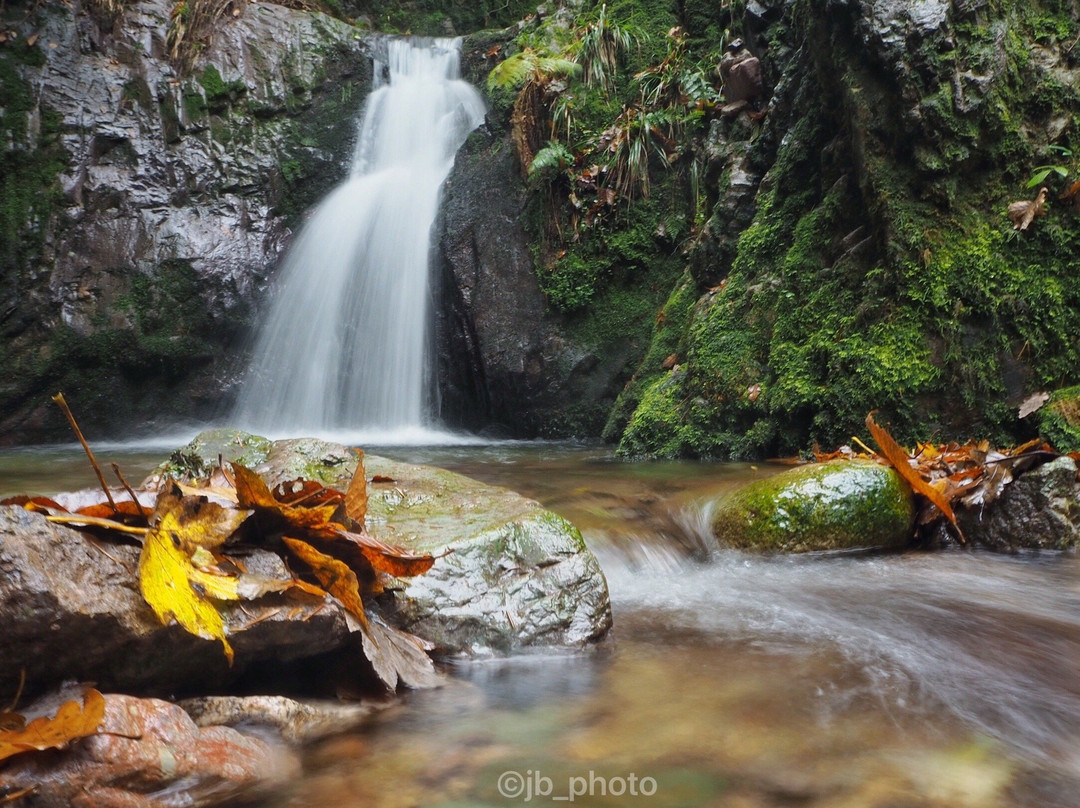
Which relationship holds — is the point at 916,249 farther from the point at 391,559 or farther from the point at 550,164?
the point at 550,164

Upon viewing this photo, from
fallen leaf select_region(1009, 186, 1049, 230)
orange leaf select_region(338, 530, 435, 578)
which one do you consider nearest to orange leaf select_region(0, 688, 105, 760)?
orange leaf select_region(338, 530, 435, 578)

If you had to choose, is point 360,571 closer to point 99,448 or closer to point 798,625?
point 798,625

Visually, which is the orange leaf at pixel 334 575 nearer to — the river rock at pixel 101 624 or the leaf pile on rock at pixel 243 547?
the leaf pile on rock at pixel 243 547

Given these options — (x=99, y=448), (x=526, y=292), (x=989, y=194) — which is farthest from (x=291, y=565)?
(x=99, y=448)

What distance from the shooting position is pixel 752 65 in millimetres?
7918

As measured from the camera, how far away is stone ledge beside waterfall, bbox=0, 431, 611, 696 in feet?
5.38

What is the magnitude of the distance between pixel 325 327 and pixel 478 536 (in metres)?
7.95

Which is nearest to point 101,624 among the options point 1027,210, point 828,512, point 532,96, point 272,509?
point 272,509

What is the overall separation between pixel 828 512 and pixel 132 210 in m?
10.0

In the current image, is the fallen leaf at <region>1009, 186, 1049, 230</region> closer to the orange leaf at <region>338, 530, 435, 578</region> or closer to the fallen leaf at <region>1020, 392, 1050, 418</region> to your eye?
the fallen leaf at <region>1020, 392, 1050, 418</region>

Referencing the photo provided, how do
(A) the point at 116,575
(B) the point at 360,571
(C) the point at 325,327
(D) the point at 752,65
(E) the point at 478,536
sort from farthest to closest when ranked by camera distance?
(C) the point at 325,327 < (D) the point at 752,65 < (E) the point at 478,536 < (B) the point at 360,571 < (A) the point at 116,575

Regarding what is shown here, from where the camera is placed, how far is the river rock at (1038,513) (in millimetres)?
3850

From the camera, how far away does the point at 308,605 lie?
2080 mm

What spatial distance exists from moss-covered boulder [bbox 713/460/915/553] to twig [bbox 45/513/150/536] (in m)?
3.00
